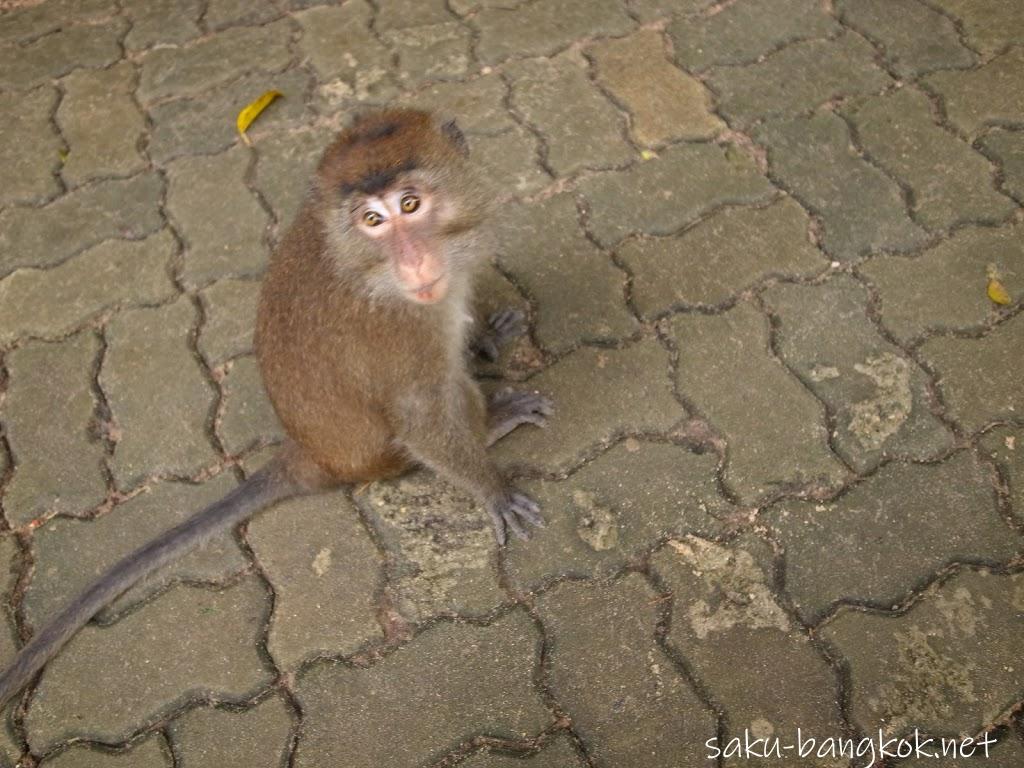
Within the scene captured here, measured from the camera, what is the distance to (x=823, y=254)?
3418mm

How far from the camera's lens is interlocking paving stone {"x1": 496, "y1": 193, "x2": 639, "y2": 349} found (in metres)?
3.33

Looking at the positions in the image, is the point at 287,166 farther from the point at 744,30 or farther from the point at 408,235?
the point at 744,30

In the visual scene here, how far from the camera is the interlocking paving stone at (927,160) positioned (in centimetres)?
347

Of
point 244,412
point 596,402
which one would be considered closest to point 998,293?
point 596,402

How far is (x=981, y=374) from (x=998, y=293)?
343 millimetres

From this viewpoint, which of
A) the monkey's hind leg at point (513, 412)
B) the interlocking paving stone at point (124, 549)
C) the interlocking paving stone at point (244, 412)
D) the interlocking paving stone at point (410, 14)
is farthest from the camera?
the interlocking paving stone at point (410, 14)

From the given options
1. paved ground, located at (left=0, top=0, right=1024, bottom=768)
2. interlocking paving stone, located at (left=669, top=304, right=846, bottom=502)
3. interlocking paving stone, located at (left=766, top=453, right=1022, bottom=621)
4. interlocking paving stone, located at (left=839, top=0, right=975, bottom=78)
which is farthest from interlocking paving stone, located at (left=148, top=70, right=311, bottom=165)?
interlocking paving stone, located at (left=766, top=453, right=1022, bottom=621)

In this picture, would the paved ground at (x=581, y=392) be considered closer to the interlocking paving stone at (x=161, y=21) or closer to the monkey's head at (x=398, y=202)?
the interlocking paving stone at (x=161, y=21)

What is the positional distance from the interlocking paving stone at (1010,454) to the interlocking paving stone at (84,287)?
9.26ft

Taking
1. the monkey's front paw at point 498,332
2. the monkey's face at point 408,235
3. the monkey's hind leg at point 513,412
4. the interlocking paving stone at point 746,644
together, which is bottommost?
the interlocking paving stone at point 746,644

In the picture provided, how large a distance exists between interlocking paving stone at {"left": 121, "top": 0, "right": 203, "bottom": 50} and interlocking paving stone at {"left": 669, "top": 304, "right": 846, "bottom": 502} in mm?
2715

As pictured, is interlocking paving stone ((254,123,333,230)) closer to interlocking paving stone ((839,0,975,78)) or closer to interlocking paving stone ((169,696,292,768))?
interlocking paving stone ((169,696,292,768))

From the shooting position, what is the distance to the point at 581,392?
3.20 metres

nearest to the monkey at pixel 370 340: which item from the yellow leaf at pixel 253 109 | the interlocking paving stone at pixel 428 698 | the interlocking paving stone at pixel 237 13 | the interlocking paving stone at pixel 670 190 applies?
the interlocking paving stone at pixel 428 698
